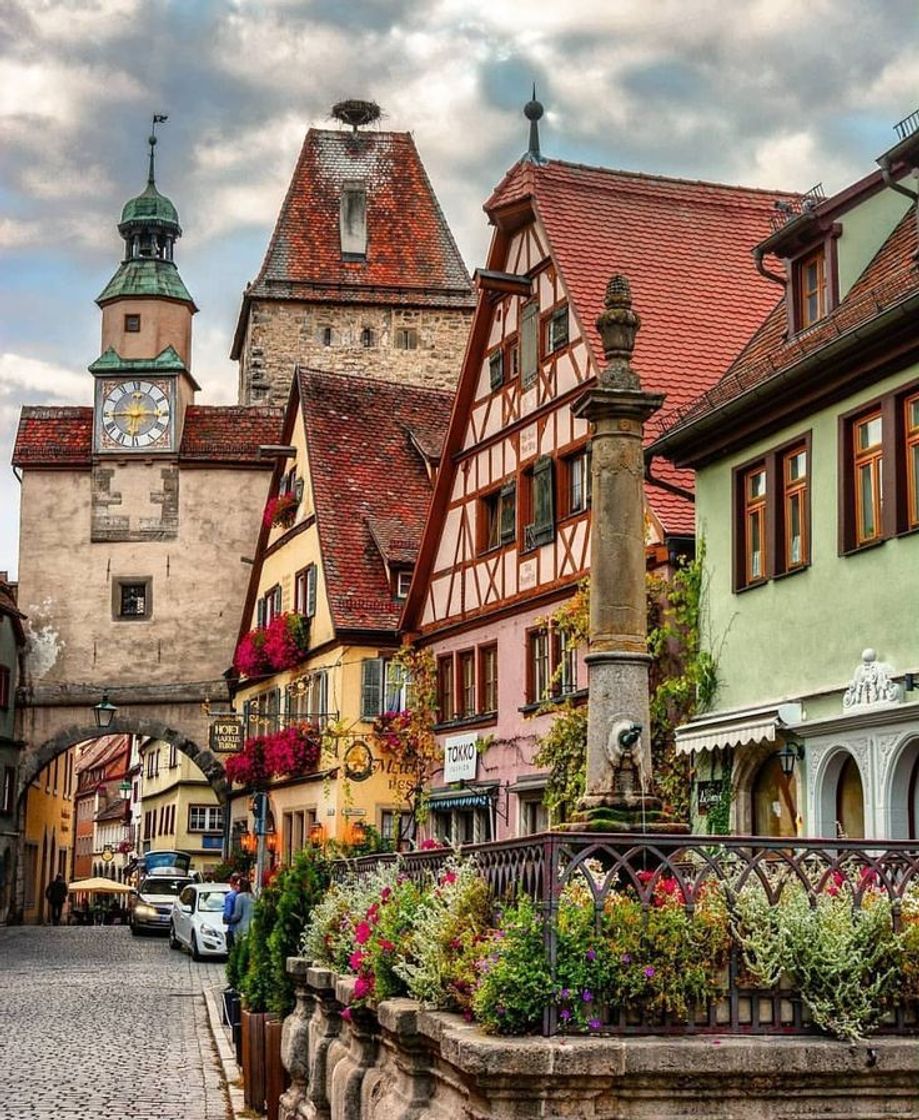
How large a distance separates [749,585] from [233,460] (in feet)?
101

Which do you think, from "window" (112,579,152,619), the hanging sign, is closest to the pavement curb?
the hanging sign

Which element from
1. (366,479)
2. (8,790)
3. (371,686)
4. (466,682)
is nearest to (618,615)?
(466,682)

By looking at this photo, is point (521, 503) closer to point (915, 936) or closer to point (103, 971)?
point (103, 971)

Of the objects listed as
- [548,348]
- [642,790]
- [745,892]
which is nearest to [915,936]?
[745,892]

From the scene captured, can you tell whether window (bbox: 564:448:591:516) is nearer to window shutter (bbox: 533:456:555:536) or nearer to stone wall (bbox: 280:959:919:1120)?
window shutter (bbox: 533:456:555:536)

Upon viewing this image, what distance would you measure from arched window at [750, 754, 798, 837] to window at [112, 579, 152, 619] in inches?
1192

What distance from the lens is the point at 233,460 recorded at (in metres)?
49.2

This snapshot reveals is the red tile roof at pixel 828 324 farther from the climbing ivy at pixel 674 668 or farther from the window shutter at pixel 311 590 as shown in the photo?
the window shutter at pixel 311 590

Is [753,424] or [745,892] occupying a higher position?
[753,424]

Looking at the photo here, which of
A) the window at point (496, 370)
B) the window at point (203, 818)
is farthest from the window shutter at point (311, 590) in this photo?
the window at point (203, 818)

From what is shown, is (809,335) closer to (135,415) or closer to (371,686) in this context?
(371,686)

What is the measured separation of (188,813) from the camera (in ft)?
199

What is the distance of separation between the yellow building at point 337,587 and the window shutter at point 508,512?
5.60 meters

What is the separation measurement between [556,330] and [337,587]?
1093 centimetres
